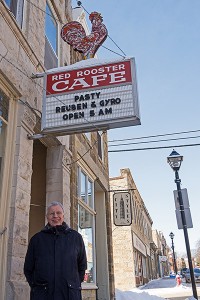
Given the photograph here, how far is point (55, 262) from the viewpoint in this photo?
127 inches

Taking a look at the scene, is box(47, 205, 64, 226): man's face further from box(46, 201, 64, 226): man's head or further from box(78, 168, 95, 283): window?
box(78, 168, 95, 283): window

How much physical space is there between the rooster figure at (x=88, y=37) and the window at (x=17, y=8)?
0.86 m

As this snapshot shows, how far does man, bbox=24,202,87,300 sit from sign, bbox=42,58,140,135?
1.96 meters

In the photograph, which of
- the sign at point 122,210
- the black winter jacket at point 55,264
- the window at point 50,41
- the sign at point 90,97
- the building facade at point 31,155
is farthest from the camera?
the sign at point 122,210

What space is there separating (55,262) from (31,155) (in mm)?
2403

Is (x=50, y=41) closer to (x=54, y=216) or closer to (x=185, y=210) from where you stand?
(x=54, y=216)

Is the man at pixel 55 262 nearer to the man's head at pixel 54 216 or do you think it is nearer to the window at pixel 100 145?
the man's head at pixel 54 216

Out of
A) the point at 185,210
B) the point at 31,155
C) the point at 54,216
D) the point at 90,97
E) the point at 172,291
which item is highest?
the point at 90,97

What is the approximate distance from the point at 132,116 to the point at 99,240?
247 inches

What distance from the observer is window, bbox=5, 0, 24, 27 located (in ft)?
18.8

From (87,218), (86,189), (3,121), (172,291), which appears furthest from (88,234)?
(172,291)

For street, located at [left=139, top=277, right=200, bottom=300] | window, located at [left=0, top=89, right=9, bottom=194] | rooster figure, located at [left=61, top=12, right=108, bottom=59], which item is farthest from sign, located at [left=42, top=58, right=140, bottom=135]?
street, located at [left=139, top=277, right=200, bottom=300]

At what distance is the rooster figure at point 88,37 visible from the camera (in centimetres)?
631

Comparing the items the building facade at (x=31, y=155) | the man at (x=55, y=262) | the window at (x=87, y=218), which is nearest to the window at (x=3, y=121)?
the building facade at (x=31, y=155)
